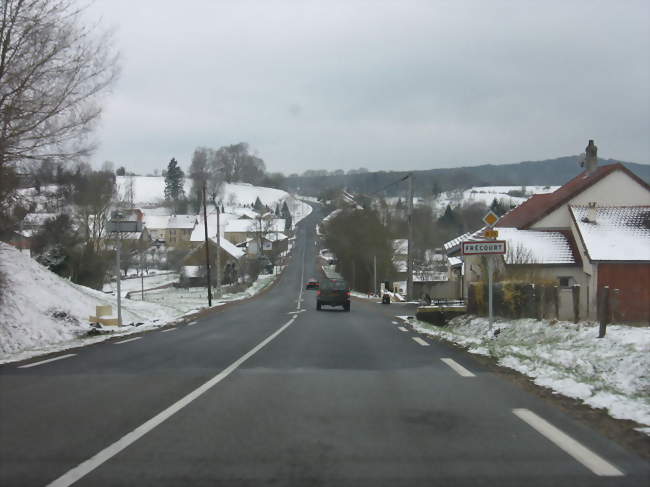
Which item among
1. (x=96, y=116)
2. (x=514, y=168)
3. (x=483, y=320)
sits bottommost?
(x=483, y=320)

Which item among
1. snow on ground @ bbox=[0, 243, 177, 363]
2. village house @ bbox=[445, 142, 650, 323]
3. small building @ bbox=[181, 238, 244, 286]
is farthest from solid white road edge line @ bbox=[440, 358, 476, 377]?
small building @ bbox=[181, 238, 244, 286]

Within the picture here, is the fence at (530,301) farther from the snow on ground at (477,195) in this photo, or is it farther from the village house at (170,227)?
the village house at (170,227)

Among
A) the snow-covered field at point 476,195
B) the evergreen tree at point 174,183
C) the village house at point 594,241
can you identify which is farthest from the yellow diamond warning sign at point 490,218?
the evergreen tree at point 174,183

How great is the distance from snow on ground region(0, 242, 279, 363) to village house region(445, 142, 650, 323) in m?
17.2

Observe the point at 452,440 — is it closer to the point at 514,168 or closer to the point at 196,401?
the point at 196,401

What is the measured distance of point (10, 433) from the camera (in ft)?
17.5

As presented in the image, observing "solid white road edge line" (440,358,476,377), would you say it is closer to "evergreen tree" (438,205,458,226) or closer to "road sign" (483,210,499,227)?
"road sign" (483,210,499,227)

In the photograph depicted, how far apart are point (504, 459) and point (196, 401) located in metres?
3.49

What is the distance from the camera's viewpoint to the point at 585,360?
8.94 metres

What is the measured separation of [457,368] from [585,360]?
6.03ft

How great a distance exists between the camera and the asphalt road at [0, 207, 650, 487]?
168 inches

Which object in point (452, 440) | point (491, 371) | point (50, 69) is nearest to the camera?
point (452, 440)

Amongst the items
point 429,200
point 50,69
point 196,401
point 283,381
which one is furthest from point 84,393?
point 429,200

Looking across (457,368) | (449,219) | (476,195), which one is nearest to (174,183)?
(476,195)
